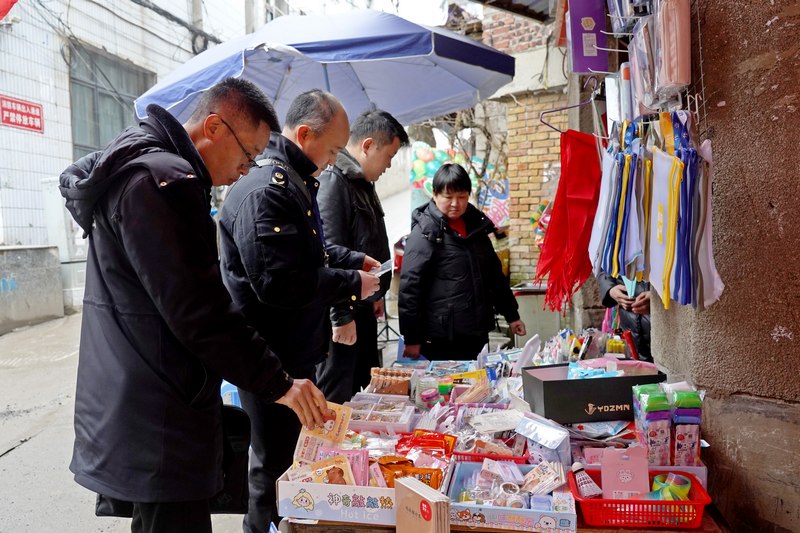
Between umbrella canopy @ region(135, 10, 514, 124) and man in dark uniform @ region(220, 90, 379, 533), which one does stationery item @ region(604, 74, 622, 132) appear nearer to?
man in dark uniform @ region(220, 90, 379, 533)

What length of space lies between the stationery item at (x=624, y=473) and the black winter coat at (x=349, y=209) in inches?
68.8

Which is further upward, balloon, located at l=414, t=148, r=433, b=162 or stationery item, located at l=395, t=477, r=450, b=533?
balloon, located at l=414, t=148, r=433, b=162

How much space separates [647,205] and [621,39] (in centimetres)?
141

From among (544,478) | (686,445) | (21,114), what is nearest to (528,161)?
(686,445)

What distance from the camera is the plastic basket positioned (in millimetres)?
1515

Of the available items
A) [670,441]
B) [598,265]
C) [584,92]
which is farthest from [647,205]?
[584,92]

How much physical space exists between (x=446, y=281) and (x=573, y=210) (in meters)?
1.27

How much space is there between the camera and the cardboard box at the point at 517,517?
1.48 m

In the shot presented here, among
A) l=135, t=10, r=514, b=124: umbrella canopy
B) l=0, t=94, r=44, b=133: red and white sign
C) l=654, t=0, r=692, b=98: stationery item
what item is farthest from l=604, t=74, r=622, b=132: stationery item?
l=0, t=94, r=44, b=133: red and white sign

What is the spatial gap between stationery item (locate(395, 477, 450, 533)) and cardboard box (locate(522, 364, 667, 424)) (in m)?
0.56

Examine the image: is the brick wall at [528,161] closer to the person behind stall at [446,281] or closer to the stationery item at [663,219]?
the person behind stall at [446,281]

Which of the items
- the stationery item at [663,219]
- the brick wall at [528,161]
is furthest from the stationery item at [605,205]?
the brick wall at [528,161]

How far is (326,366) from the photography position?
308cm

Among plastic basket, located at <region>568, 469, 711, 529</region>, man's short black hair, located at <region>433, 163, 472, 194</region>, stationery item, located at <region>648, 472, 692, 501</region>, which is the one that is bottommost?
plastic basket, located at <region>568, 469, 711, 529</region>
